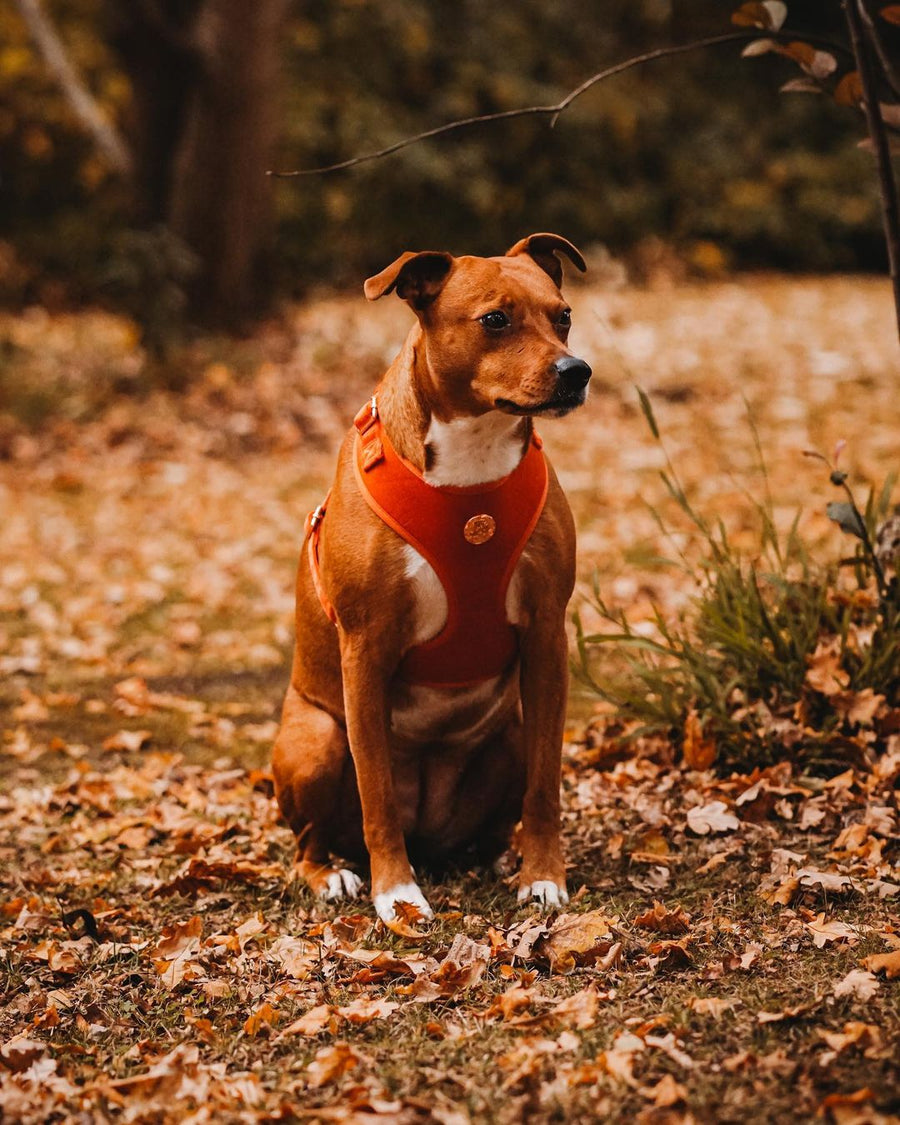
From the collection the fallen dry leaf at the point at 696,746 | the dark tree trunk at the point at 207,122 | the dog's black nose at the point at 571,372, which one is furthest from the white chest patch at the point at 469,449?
the dark tree trunk at the point at 207,122

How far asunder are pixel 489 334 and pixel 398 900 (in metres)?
1.49

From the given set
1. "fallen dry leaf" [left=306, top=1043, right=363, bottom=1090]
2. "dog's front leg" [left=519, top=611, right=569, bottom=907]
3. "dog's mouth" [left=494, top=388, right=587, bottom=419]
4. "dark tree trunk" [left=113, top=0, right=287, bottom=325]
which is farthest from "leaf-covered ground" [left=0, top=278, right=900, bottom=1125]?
"dark tree trunk" [left=113, top=0, right=287, bottom=325]

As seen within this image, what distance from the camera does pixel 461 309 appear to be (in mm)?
3225

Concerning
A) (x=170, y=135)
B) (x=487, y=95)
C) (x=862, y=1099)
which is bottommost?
(x=862, y=1099)

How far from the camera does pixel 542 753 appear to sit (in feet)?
11.6

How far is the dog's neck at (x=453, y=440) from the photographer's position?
329cm

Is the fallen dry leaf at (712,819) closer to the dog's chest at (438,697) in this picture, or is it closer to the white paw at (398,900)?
the dog's chest at (438,697)

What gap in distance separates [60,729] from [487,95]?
1212 cm

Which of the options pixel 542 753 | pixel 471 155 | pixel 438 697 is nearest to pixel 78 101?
pixel 471 155

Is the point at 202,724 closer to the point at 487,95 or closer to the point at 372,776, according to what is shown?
the point at 372,776

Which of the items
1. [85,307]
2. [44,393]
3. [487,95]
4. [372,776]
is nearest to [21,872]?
[372,776]

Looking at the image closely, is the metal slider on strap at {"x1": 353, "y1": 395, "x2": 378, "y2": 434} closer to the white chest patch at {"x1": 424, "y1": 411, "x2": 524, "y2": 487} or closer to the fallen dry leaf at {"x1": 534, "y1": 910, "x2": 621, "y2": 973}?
the white chest patch at {"x1": 424, "y1": 411, "x2": 524, "y2": 487}

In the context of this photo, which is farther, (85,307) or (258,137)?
(85,307)

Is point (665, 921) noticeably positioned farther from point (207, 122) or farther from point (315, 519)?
point (207, 122)
